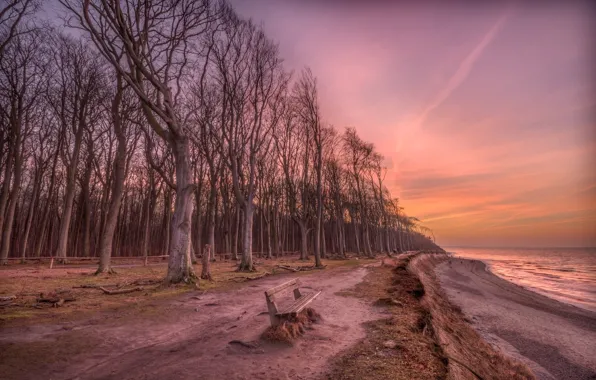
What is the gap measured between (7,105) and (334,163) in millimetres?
27859

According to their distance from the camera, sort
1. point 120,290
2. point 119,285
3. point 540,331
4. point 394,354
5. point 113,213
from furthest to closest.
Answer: point 113,213 → point 119,285 → point 120,290 → point 540,331 → point 394,354

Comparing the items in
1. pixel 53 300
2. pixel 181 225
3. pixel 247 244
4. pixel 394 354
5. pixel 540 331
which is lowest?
pixel 540 331

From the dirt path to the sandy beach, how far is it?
12.3 ft

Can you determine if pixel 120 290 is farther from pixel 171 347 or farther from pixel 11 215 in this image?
pixel 11 215

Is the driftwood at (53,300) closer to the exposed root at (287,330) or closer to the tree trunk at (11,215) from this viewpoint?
the exposed root at (287,330)

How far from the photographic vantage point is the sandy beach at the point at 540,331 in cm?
623

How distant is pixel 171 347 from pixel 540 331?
1048 cm

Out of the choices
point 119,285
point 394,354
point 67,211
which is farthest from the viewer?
point 67,211

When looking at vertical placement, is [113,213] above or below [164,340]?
above

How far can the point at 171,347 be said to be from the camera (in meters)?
4.64

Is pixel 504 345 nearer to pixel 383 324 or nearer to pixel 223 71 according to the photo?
pixel 383 324

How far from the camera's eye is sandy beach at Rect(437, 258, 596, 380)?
623cm

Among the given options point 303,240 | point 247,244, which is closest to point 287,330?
point 247,244

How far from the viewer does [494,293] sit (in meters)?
16.0
